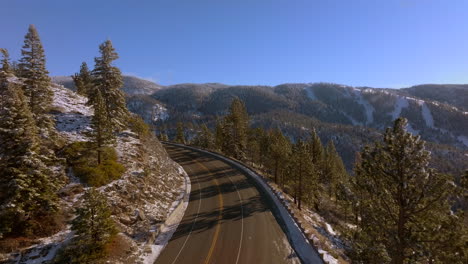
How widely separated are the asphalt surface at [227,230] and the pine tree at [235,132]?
73.7 feet

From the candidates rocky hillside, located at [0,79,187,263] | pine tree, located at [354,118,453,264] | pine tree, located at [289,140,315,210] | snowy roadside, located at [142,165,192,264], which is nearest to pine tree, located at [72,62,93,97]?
rocky hillside, located at [0,79,187,263]

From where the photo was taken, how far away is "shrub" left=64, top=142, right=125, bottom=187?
22641 millimetres

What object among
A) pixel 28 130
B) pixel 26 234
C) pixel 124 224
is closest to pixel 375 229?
pixel 124 224

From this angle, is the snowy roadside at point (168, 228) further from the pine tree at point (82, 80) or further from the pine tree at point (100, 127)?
the pine tree at point (82, 80)

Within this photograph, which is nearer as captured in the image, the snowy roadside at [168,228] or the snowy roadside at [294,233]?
the snowy roadside at [168,228]

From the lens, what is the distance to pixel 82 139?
2844 centimetres

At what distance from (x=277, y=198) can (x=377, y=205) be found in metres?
16.7

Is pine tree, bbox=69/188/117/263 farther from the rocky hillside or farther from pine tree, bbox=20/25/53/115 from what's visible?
pine tree, bbox=20/25/53/115

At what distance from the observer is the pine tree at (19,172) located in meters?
14.9

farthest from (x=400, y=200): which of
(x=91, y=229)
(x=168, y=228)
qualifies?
(x=91, y=229)

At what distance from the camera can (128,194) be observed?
2302cm

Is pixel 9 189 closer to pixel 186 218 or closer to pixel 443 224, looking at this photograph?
pixel 186 218

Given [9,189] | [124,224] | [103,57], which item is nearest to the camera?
[9,189]

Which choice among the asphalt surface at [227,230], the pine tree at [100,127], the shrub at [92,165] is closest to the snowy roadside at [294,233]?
the asphalt surface at [227,230]
